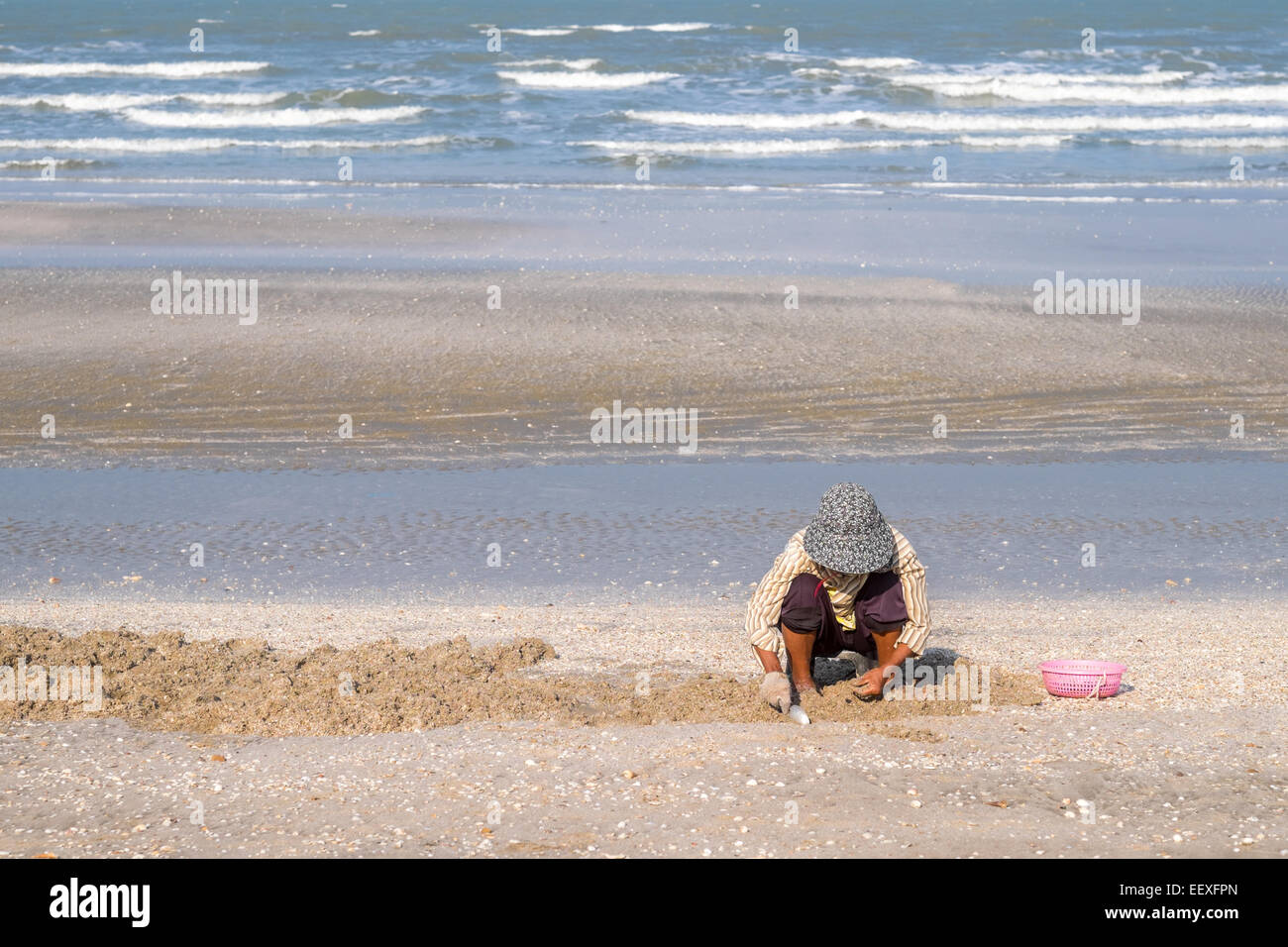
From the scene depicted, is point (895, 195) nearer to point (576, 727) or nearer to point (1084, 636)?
point (1084, 636)

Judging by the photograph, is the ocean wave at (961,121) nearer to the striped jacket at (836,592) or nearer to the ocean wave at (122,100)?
the ocean wave at (122,100)

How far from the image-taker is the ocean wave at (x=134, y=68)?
31359mm

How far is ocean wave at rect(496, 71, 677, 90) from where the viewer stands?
A: 29.8 m

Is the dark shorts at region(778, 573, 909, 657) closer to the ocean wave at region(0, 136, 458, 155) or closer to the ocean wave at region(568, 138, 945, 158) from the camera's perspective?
the ocean wave at region(568, 138, 945, 158)

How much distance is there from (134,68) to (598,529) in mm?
29735

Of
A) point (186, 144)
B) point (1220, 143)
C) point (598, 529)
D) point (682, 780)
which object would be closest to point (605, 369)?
point (598, 529)

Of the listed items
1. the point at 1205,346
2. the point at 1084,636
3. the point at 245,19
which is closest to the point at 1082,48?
the point at 245,19

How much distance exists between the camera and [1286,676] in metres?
5.16

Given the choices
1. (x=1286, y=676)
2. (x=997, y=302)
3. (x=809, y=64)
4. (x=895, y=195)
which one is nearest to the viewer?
(x=1286, y=676)

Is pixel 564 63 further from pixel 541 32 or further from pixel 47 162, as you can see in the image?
pixel 47 162

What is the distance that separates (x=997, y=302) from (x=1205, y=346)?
70.4 inches

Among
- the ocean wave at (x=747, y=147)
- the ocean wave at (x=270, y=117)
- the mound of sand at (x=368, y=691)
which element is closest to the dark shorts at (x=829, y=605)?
the mound of sand at (x=368, y=691)

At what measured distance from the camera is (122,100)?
28000 mm

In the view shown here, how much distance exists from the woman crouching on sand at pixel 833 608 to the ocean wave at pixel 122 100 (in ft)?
83.8
